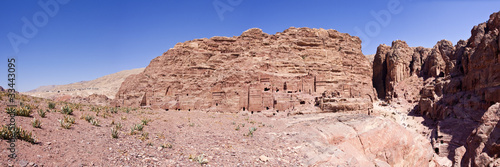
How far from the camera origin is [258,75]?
33594 mm

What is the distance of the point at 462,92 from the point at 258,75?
80.1 feet

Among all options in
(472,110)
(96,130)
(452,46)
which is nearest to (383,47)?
(452,46)

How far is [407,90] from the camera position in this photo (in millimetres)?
48031

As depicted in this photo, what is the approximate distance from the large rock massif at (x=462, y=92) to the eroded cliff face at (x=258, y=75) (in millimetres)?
7815

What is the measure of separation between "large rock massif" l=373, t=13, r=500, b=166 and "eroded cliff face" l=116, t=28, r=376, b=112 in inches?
308

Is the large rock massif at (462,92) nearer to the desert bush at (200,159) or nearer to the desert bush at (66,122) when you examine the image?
the desert bush at (200,159)

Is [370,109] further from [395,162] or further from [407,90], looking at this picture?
[407,90]

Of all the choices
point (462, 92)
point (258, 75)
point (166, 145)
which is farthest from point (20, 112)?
point (462, 92)

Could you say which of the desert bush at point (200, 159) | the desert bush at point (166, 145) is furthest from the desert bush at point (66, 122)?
the desert bush at point (200, 159)

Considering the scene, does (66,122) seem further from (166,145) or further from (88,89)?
(88,89)

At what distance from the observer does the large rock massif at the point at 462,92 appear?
67.6 feet

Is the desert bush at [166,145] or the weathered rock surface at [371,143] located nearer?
the desert bush at [166,145]

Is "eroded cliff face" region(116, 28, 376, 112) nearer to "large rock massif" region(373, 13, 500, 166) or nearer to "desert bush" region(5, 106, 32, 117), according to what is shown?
"large rock massif" region(373, 13, 500, 166)

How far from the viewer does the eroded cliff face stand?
30.0 m
